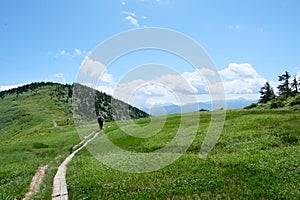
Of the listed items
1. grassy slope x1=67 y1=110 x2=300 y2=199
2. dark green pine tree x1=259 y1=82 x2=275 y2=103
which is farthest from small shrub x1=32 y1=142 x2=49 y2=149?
dark green pine tree x1=259 y1=82 x2=275 y2=103

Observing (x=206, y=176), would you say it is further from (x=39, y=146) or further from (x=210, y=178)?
(x=39, y=146)

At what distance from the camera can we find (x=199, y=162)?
23.9 m

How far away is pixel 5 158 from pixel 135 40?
24.4 m

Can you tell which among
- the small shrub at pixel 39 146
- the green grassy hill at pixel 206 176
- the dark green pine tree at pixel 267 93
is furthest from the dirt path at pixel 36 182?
the dark green pine tree at pixel 267 93

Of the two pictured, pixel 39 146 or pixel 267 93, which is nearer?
pixel 39 146

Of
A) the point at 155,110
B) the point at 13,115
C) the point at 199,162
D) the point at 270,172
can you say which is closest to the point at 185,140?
the point at 155,110

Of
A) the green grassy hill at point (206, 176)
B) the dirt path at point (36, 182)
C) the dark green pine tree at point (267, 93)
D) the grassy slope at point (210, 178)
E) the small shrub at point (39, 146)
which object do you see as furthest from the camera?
the dark green pine tree at point (267, 93)

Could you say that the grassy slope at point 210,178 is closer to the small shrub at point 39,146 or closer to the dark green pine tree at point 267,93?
the small shrub at point 39,146

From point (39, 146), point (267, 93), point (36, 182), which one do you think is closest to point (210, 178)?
point (36, 182)

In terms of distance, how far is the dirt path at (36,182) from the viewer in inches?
836

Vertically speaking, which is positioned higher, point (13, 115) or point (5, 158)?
point (13, 115)

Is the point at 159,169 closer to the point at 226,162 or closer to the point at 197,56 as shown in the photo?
the point at 226,162

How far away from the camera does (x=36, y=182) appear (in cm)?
2491

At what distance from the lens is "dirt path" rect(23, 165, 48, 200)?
21.2 m
